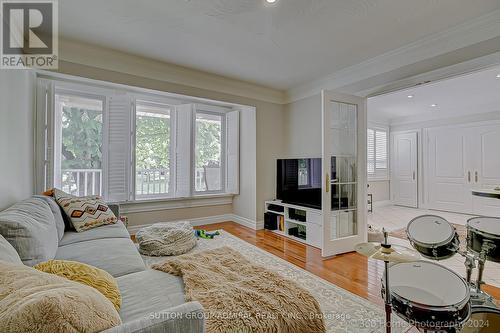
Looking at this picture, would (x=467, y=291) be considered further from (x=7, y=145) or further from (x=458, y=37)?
(x=7, y=145)

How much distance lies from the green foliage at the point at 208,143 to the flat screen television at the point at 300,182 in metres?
1.31

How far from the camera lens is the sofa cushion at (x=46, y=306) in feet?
1.92

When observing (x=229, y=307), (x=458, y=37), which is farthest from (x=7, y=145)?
(x=458, y=37)

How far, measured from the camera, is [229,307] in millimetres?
1135

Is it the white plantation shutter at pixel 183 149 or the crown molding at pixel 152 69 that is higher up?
the crown molding at pixel 152 69

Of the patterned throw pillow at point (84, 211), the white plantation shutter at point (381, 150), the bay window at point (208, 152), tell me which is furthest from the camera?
the white plantation shutter at point (381, 150)

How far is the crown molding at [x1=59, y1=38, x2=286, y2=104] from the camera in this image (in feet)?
9.21

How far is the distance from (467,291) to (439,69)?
8.08 feet

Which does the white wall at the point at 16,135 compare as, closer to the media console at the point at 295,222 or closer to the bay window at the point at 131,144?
Result: the bay window at the point at 131,144

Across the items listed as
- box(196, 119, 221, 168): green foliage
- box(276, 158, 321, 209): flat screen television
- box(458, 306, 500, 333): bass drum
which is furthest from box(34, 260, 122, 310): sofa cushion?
box(196, 119, 221, 168): green foliage

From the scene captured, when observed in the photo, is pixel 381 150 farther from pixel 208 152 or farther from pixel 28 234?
pixel 28 234

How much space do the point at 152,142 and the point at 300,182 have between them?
2616 millimetres

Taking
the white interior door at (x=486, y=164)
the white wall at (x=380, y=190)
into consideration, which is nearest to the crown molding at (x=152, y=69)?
the white wall at (x=380, y=190)

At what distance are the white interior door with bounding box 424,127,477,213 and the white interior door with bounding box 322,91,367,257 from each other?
13.4ft
